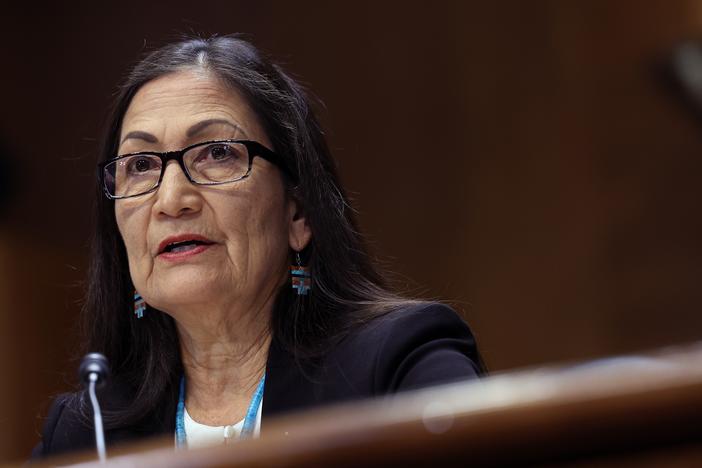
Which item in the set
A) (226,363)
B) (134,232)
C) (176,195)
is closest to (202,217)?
(176,195)

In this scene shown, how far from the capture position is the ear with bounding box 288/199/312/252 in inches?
88.0

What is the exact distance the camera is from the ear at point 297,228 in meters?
2.23

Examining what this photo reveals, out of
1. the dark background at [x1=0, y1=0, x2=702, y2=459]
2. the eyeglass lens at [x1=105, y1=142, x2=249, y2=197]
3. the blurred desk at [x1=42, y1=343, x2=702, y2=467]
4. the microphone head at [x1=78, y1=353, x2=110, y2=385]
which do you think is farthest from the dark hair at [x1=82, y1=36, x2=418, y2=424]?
the dark background at [x1=0, y1=0, x2=702, y2=459]

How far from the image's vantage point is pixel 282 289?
2229 millimetres

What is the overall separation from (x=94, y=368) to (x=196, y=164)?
595mm

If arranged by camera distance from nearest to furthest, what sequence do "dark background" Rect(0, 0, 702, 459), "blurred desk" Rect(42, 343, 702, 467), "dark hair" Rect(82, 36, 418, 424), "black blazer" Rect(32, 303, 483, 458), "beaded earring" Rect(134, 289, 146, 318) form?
"blurred desk" Rect(42, 343, 702, 467) → "black blazer" Rect(32, 303, 483, 458) → "dark hair" Rect(82, 36, 418, 424) → "beaded earring" Rect(134, 289, 146, 318) → "dark background" Rect(0, 0, 702, 459)

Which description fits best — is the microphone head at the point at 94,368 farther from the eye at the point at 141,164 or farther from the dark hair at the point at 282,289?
the eye at the point at 141,164

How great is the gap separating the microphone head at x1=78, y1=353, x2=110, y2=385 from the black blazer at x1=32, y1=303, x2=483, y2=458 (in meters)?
0.32

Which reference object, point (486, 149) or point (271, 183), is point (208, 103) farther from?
point (486, 149)

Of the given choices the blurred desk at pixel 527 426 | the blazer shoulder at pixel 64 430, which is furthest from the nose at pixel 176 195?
the blurred desk at pixel 527 426

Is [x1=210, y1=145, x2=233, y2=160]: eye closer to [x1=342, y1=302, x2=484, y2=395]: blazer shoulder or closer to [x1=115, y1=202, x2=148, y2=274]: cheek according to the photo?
[x1=115, y1=202, x2=148, y2=274]: cheek

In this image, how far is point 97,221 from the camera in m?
2.38

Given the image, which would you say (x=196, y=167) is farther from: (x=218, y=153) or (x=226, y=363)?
(x=226, y=363)

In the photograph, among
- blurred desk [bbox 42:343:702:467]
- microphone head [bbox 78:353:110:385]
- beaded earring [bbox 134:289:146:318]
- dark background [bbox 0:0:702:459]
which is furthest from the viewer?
dark background [bbox 0:0:702:459]
